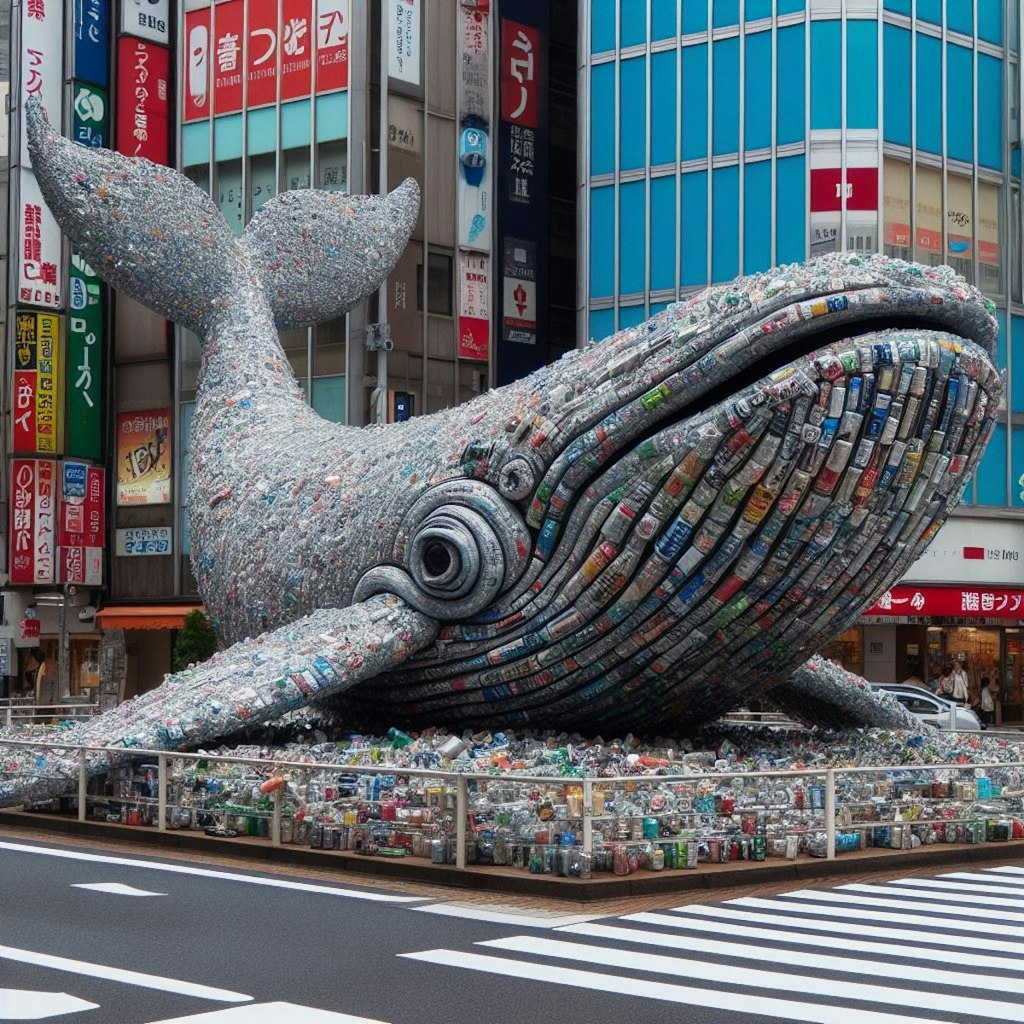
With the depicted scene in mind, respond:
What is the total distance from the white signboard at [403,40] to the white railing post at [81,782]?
23161 millimetres

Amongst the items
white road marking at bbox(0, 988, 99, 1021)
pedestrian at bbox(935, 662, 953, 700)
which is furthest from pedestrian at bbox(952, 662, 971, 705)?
white road marking at bbox(0, 988, 99, 1021)

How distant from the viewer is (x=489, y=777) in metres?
11.2

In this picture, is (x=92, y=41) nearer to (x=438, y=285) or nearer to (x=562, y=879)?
(x=438, y=285)

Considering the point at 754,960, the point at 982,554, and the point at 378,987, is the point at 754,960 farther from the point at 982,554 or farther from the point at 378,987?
the point at 982,554

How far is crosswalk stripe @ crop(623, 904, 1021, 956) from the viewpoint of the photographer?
9.47 meters

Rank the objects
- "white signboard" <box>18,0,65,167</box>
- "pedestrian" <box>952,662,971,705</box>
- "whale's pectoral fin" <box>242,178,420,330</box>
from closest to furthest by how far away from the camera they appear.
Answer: "whale's pectoral fin" <box>242,178,420,330</box>
"pedestrian" <box>952,662,971,705</box>
"white signboard" <box>18,0,65,167</box>

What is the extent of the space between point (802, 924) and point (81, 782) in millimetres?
6355

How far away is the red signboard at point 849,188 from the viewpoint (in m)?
31.9

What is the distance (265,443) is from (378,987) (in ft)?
33.2

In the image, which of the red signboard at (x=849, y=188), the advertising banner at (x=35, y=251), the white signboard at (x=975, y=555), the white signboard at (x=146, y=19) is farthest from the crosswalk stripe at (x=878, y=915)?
the white signboard at (x=146, y=19)

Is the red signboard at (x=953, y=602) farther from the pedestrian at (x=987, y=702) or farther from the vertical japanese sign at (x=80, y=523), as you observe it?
the vertical japanese sign at (x=80, y=523)

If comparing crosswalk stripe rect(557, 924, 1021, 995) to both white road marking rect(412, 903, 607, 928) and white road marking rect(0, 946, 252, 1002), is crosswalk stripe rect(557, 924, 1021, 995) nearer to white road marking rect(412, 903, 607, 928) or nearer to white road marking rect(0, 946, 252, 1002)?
white road marking rect(412, 903, 607, 928)

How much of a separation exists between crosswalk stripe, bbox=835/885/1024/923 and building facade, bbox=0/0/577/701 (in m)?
23.2

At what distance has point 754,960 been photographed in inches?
348
